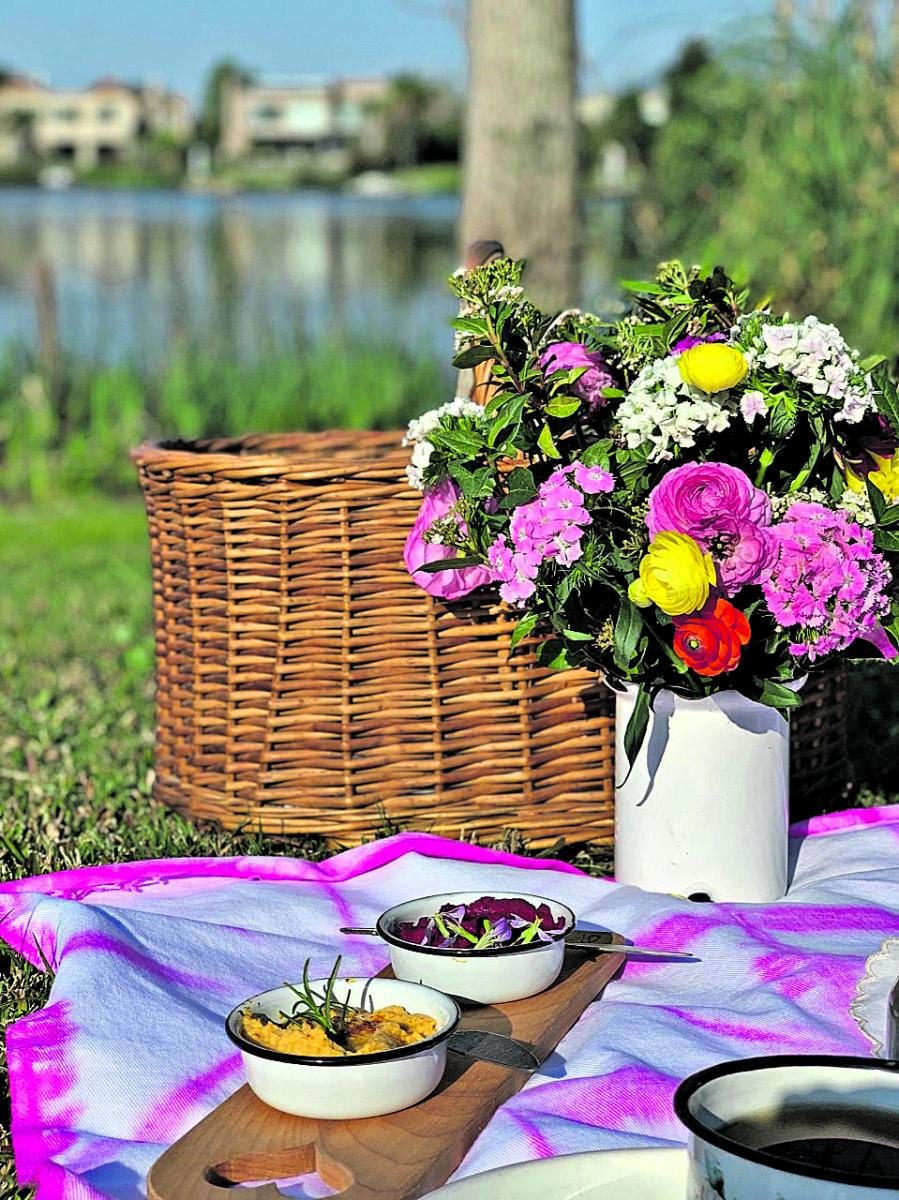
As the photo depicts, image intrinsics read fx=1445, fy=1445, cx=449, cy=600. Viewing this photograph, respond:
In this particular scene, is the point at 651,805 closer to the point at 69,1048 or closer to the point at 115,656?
the point at 69,1048

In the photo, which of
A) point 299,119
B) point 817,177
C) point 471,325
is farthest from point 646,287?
point 299,119

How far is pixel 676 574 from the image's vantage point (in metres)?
1.69

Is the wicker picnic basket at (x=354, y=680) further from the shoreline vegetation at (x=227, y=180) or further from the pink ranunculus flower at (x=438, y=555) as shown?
the shoreline vegetation at (x=227, y=180)

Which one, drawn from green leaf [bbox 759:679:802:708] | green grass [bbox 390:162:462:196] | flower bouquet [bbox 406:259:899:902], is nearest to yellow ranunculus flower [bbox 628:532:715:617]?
flower bouquet [bbox 406:259:899:902]

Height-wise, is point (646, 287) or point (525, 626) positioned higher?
point (646, 287)

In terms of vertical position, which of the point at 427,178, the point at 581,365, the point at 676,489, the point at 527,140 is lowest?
the point at 676,489

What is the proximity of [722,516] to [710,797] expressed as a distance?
42 centimetres

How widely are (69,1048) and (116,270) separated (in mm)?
10589

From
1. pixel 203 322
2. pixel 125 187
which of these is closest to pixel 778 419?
pixel 203 322

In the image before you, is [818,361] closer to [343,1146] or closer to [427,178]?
[343,1146]

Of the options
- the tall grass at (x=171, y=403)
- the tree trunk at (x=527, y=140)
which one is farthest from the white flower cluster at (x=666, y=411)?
the tall grass at (x=171, y=403)

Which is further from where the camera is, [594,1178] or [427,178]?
[427,178]

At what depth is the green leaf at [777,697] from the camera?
1860 mm

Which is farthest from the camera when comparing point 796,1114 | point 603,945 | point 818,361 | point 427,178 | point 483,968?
point 427,178
